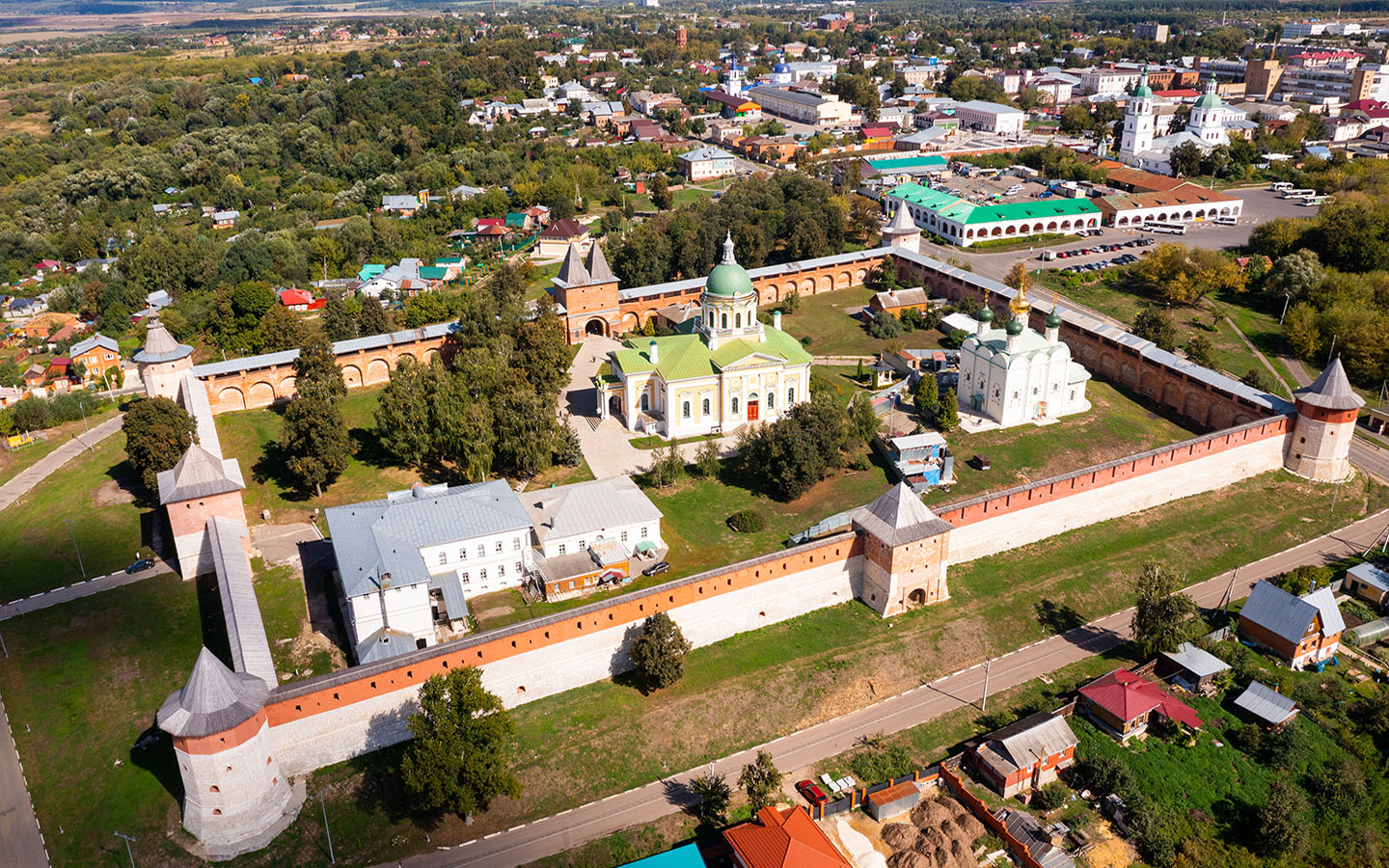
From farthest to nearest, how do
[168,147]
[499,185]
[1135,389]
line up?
[168,147], [499,185], [1135,389]

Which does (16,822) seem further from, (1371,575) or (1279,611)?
(1371,575)

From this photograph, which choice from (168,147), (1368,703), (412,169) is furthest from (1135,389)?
(168,147)

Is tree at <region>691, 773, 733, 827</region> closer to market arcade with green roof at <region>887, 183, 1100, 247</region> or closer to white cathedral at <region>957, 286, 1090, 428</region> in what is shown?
white cathedral at <region>957, 286, 1090, 428</region>

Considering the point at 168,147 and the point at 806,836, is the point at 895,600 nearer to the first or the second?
the point at 806,836

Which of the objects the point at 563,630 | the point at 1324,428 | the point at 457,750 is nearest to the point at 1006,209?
the point at 1324,428

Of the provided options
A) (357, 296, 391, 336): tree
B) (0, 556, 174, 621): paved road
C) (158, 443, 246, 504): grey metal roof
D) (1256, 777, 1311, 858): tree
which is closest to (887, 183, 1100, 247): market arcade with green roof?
(357, 296, 391, 336): tree

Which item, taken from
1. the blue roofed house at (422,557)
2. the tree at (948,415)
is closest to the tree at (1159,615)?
the tree at (948,415)
